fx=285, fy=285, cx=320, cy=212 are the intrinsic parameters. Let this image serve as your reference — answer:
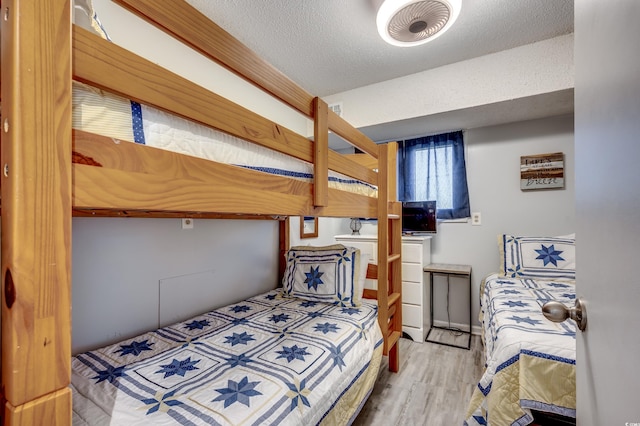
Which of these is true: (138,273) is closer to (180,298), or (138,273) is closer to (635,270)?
(180,298)

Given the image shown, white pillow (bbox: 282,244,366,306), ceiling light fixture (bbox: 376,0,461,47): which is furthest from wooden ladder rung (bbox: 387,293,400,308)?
ceiling light fixture (bbox: 376,0,461,47)

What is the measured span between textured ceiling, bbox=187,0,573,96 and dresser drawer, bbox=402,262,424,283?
1.68m

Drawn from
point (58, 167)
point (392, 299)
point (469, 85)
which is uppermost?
point (469, 85)

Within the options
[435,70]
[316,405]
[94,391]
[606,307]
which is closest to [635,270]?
[606,307]

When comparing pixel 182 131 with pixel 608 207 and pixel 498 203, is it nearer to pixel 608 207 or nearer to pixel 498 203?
pixel 608 207

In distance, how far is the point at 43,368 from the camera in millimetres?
450

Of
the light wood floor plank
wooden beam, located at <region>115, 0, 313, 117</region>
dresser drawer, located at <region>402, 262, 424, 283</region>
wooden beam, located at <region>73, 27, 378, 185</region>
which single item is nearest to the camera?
wooden beam, located at <region>73, 27, 378, 185</region>

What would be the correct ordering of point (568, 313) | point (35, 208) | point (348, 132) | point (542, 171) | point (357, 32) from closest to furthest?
point (35, 208) → point (568, 313) → point (348, 132) → point (357, 32) → point (542, 171)

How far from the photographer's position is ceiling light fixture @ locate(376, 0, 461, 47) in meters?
1.46

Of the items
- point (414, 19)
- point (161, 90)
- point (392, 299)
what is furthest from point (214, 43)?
point (392, 299)

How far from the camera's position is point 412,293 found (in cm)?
261

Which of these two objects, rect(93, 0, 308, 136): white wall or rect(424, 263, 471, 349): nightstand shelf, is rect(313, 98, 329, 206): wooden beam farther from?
rect(424, 263, 471, 349): nightstand shelf

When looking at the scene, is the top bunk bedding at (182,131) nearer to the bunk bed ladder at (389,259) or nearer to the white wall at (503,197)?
the bunk bed ladder at (389,259)

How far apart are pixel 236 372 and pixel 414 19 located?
192 cm
